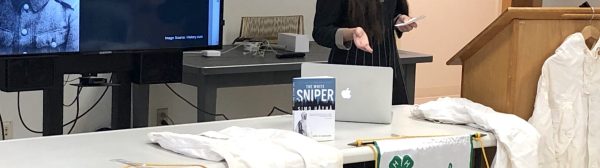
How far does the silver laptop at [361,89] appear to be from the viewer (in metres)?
2.35

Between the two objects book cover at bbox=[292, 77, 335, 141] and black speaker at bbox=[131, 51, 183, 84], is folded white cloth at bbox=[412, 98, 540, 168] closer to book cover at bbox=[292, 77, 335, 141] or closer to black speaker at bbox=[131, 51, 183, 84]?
book cover at bbox=[292, 77, 335, 141]

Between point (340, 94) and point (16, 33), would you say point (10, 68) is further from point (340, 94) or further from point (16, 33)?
point (340, 94)

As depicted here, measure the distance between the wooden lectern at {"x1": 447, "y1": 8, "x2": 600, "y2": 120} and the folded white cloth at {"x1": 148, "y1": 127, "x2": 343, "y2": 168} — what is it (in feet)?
2.33

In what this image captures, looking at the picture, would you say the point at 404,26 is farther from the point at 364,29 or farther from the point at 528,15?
the point at 528,15

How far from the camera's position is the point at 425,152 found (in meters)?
2.16

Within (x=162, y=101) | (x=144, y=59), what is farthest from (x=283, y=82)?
(x=144, y=59)

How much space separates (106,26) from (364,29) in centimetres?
77

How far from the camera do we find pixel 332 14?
2721 mm

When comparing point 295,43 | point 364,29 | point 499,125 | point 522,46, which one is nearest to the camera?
point 499,125

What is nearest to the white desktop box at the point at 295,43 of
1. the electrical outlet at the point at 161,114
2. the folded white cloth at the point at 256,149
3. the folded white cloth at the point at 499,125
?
the electrical outlet at the point at 161,114

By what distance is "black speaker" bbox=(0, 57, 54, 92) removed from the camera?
238 centimetres

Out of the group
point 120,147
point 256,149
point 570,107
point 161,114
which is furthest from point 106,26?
point 161,114

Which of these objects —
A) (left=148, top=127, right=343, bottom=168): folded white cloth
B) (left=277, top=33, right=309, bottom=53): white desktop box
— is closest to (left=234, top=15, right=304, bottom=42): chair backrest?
(left=277, top=33, right=309, bottom=53): white desktop box

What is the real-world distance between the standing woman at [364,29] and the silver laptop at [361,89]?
0.21 m
